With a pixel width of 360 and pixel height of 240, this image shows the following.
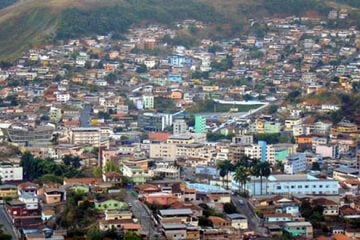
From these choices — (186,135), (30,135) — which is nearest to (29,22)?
(30,135)

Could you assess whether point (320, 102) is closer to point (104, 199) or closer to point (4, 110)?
point (4, 110)

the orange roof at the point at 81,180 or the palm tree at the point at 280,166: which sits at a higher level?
the orange roof at the point at 81,180

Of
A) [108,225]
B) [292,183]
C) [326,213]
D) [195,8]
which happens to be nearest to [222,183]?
[292,183]

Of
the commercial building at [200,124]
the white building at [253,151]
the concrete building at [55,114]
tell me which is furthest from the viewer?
the concrete building at [55,114]

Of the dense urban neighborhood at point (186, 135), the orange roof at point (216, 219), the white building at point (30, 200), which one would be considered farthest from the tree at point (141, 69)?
the orange roof at point (216, 219)

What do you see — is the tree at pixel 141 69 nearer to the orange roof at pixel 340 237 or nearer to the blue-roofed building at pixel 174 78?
the blue-roofed building at pixel 174 78

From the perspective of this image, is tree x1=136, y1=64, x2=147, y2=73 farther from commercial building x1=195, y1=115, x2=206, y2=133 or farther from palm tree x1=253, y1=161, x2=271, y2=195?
palm tree x1=253, y1=161, x2=271, y2=195

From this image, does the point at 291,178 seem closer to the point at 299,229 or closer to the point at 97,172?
the point at 299,229

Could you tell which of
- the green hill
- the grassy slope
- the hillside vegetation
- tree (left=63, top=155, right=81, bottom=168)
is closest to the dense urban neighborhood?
tree (left=63, top=155, right=81, bottom=168)
